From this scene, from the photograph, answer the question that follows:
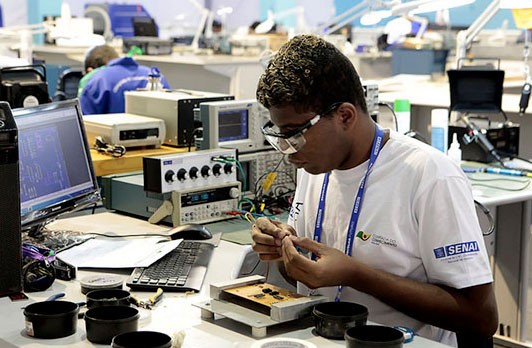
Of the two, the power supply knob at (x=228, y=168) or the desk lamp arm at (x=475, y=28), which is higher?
the desk lamp arm at (x=475, y=28)

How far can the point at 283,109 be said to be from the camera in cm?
180

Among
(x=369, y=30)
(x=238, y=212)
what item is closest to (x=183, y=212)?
(x=238, y=212)

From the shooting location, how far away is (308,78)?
1.77 metres

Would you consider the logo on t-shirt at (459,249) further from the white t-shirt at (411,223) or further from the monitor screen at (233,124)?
the monitor screen at (233,124)

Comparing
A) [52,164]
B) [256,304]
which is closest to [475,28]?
[52,164]

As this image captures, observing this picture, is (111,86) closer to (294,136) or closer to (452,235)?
(294,136)

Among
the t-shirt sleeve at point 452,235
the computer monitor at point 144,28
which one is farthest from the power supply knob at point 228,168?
the computer monitor at point 144,28

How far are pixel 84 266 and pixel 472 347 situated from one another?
104 centimetres

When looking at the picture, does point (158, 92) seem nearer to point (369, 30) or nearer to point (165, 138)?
point (165, 138)

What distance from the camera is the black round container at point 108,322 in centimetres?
163

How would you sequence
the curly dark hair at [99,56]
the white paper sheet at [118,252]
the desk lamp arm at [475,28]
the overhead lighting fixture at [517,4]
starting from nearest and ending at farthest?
the white paper sheet at [118,252], the overhead lighting fixture at [517,4], the desk lamp arm at [475,28], the curly dark hair at [99,56]

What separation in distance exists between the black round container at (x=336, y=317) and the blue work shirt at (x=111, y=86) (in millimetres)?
3608

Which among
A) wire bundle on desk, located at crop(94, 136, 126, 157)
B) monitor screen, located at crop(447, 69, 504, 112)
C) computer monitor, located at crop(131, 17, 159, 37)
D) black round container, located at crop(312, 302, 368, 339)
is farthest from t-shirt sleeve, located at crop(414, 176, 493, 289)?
computer monitor, located at crop(131, 17, 159, 37)

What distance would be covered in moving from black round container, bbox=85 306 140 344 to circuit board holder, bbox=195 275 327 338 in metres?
0.20
